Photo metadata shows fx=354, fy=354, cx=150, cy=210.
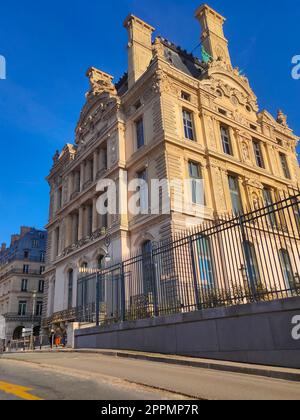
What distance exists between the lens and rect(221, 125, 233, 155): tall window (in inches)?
1052

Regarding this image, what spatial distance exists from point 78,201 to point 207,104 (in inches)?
516

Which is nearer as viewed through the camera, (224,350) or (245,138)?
(224,350)

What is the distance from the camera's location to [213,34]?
113 ft

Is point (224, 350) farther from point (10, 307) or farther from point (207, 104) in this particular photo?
point (10, 307)

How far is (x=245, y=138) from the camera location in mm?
28453

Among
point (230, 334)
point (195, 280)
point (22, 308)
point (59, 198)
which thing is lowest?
point (230, 334)

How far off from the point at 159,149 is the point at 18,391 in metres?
18.8

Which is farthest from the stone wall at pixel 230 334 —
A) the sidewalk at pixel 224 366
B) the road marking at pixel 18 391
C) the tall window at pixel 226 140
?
the tall window at pixel 226 140

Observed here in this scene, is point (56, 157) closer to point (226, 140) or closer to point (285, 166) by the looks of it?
point (226, 140)

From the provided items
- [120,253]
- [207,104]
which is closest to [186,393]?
[120,253]

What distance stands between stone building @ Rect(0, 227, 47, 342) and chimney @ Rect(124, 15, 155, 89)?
3375cm

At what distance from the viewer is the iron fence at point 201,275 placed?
8.21 meters

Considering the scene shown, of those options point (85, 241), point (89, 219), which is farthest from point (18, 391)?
point (89, 219)

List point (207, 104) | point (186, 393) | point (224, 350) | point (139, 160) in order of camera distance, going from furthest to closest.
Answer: point (207, 104)
point (139, 160)
point (224, 350)
point (186, 393)
